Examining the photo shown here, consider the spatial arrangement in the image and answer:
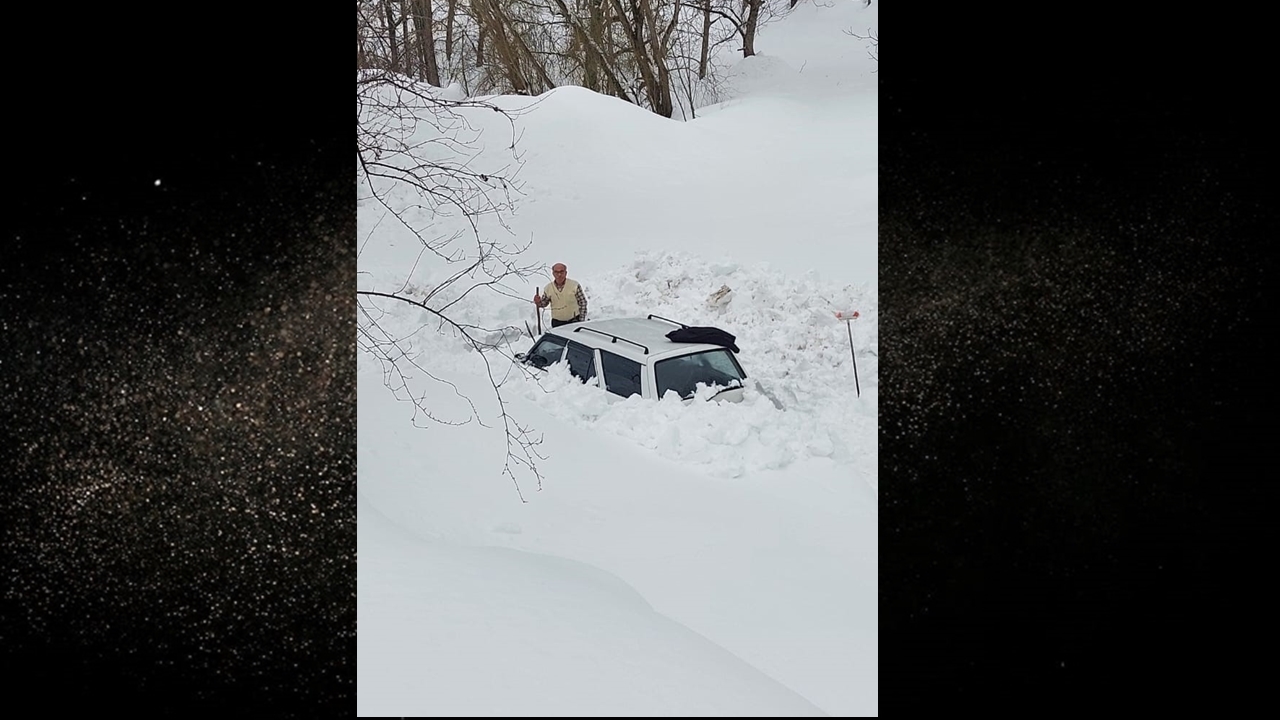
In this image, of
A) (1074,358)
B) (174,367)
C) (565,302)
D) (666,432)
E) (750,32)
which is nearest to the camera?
(174,367)

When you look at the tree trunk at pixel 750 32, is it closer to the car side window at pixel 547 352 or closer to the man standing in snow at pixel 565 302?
the man standing in snow at pixel 565 302

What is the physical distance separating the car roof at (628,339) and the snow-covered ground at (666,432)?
234 mm

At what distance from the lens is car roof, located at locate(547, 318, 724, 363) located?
3.98m

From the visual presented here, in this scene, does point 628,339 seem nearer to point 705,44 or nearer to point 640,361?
point 640,361

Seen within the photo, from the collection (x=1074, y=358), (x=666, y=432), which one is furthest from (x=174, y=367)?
(x=666, y=432)

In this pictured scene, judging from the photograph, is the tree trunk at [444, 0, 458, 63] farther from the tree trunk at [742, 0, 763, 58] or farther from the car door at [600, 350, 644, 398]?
the car door at [600, 350, 644, 398]

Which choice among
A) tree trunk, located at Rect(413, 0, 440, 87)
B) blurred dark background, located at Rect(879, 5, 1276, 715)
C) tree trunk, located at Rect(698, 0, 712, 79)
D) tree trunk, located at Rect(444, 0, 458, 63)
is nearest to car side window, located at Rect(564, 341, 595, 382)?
blurred dark background, located at Rect(879, 5, 1276, 715)

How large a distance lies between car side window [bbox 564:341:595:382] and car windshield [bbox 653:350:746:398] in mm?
333

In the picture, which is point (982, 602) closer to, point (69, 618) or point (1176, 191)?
point (1176, 191)

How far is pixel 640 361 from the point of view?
390cm

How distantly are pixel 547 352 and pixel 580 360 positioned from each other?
0.18 m

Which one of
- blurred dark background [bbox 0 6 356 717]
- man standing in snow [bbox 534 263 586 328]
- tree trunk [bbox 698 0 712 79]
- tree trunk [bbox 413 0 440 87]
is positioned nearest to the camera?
blurred dark background [bbox 0 6 356 717]

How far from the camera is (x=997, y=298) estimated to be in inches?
45.4

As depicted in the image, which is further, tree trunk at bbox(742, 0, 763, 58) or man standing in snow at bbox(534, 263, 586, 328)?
tree trunk at bbox(742, 0, 763, 58)
